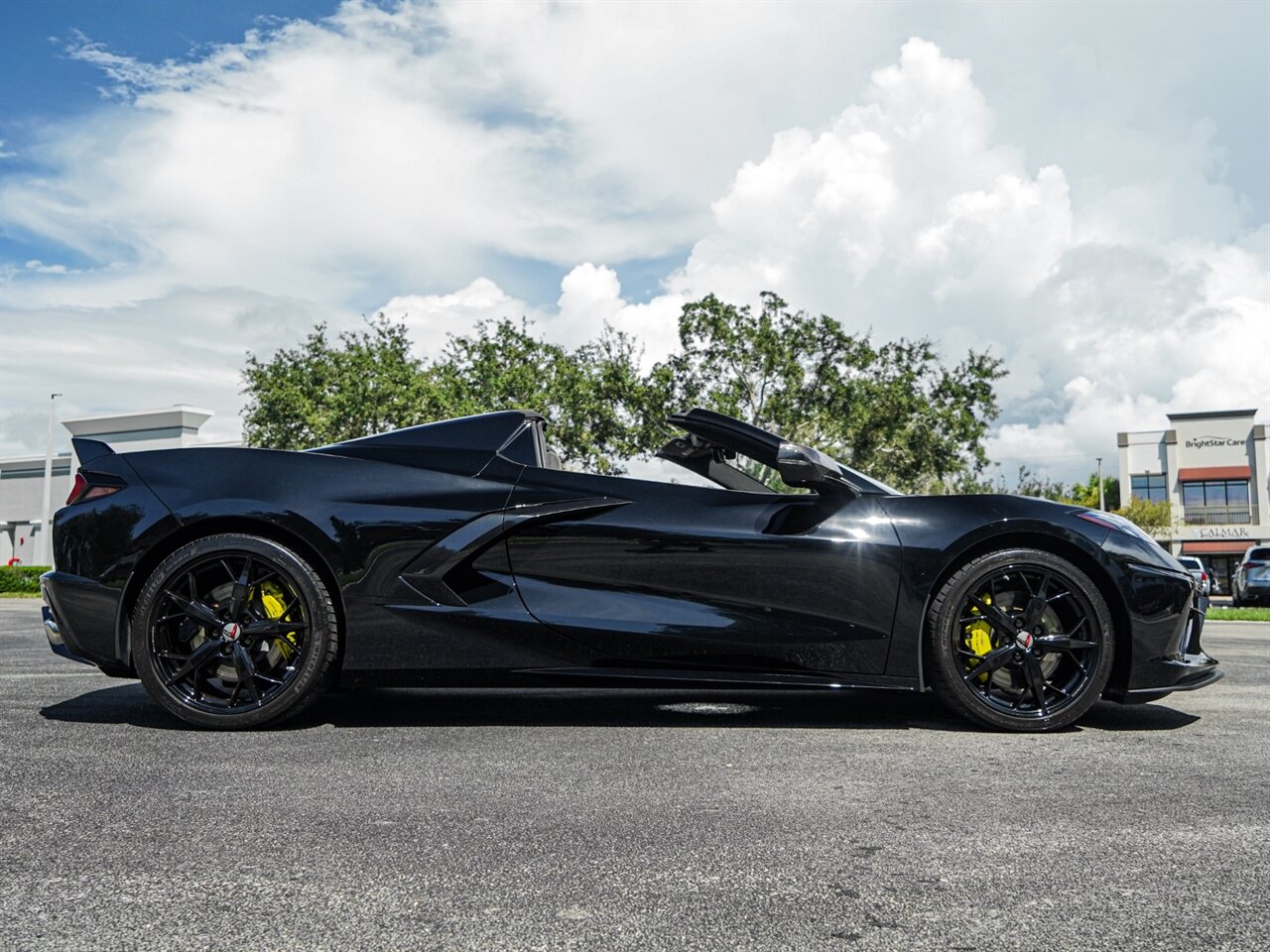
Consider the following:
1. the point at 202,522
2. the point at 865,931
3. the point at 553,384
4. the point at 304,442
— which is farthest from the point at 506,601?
the point at 304,442

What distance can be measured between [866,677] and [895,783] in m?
0.87

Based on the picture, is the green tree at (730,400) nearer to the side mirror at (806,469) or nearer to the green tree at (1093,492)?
the side mirror at (806,469)

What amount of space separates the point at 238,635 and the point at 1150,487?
6487 centimetres

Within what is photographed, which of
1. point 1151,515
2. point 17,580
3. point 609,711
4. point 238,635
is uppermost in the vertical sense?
point 1151,515

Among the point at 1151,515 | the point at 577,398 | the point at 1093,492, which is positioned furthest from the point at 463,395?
the point at 1093,492

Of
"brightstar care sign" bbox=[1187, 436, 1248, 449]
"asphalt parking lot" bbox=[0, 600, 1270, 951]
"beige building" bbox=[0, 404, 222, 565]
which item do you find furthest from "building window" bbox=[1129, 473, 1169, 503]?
"asphalt parking lot" bbox=[0, 600, 1270, 951]

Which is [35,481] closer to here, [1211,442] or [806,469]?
[806,469]

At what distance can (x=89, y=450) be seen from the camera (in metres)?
4.14

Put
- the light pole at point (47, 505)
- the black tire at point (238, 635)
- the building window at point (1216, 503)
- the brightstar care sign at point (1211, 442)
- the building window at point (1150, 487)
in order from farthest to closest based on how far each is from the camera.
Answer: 1. the building window at point (1150, 487)
2. the brightstar care sign at point (1211, 442)
3. the building window at point (1216, 503)
4. the light pole at point (47, 505)
5. the black tire at point (238, 635)

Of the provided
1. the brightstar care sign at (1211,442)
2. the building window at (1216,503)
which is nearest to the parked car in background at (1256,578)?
the building window at (1216,503)

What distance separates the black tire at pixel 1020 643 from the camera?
3.88 meters

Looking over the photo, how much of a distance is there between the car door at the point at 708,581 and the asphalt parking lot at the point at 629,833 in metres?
0.31

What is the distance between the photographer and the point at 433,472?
13.2 feet

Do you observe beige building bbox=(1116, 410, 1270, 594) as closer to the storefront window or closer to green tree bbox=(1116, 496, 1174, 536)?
the storefront window
